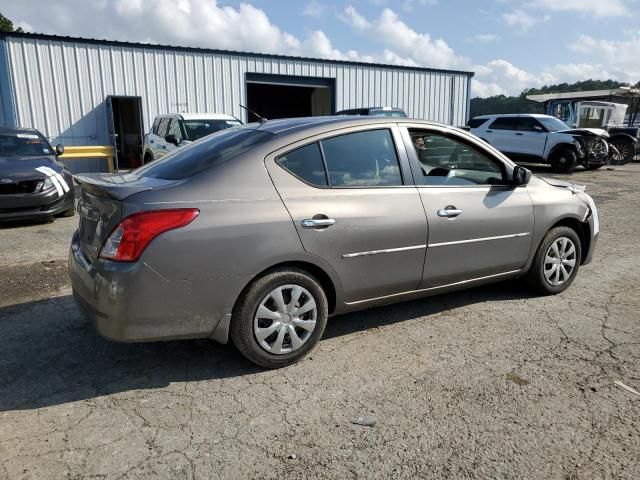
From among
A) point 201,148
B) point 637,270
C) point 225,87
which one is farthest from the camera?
point 225,87

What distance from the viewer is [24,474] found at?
232 centimetres

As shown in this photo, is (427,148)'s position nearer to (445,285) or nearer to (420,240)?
(420,240)

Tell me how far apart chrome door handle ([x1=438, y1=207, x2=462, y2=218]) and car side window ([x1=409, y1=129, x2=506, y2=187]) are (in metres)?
0.21

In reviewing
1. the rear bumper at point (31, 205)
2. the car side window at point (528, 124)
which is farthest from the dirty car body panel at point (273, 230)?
the car side window at point (528, 124)

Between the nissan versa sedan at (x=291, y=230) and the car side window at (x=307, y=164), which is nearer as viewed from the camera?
the nissan versa sedan at (x=291, y=230)

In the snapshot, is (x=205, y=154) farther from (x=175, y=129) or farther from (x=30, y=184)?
(x=175, y=129)

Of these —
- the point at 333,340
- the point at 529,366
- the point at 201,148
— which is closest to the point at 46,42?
the point at 201,148

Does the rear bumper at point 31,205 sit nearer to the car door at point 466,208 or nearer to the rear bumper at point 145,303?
the rear bumper at point 145,303

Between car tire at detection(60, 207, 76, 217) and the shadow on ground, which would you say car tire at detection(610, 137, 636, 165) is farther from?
car tire at detection(60, 207, 76, 217)

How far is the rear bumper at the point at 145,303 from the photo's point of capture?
2830mm

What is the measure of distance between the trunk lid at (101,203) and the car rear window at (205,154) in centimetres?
13

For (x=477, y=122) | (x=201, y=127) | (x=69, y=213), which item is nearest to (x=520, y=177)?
(x=69, y=213)

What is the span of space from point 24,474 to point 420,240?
2.70 m

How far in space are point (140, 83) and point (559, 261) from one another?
14.3 m
